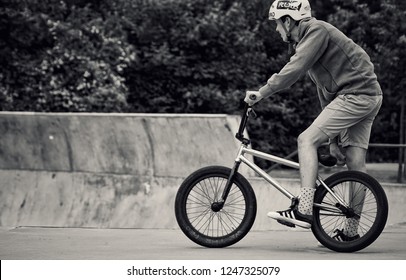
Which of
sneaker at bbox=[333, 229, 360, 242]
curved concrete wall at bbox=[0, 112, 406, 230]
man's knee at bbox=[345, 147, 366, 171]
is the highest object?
curved concrete wall at bbox=[0, 112, 406, 230]

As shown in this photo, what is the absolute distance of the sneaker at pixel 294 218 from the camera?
301 inches

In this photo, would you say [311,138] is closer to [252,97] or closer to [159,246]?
[252,97]

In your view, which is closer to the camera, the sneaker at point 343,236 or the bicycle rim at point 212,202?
the sneaker at point 343,236

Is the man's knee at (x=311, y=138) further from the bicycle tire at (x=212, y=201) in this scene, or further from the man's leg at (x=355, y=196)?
the bicycle tire at (x=212, y=201)

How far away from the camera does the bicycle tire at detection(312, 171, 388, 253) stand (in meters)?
7.50

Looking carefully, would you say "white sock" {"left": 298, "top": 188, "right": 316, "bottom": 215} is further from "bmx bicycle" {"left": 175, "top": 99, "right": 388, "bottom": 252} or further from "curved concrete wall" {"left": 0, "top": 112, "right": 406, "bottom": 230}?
"curved concrete wall" {"left": 0, "top": 112, "right": 406, "bottom": 230}

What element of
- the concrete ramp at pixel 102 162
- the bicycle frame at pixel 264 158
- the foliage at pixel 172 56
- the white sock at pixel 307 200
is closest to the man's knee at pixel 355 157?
the bicycle frame at pixel 264 158

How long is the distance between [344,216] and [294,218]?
358 millimetres

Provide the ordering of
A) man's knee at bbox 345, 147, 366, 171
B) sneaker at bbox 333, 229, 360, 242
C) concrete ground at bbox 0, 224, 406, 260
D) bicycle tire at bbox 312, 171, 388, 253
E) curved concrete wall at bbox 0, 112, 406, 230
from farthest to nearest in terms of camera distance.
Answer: curved concrete wall at bbox 0, 112, 406, 230
man's knee at bbox 345, 147, 366, 171
sneaker at bbox 333, 229, 360, 242
bicycle tire at bbox 312, 171, 388, 253
concrete ground at bbox 0, 224, 406, 260

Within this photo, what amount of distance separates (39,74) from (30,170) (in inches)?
341

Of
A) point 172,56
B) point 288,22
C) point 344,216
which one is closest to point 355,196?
point 344,216

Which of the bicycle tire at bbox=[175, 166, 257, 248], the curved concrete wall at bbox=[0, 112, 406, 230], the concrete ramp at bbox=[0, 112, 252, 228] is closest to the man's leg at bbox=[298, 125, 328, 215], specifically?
the bicycle tire at bbox=[175, 166, 257, 248]

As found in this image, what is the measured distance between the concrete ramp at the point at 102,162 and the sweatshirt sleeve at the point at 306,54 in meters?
3.68
